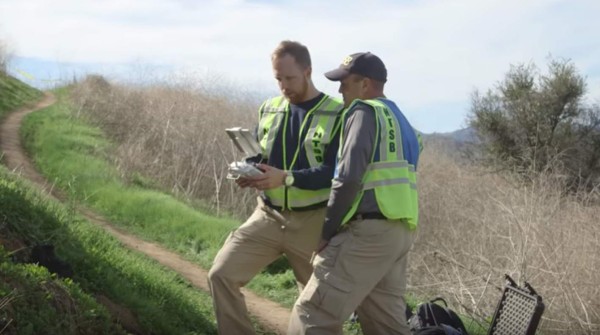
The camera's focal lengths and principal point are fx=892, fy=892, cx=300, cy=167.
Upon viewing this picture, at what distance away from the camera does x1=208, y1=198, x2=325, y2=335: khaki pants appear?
5359 mm

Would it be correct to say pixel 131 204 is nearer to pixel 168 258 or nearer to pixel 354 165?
pixel 168 258

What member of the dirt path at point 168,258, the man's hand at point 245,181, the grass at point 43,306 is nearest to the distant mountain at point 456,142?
the dirt path at point 168,258

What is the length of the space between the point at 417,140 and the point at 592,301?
4.86m

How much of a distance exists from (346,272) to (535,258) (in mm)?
5362

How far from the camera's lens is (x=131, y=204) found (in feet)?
44.5

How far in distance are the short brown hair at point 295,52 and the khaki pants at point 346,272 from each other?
46.4 inches

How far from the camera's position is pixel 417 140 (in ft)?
16.5

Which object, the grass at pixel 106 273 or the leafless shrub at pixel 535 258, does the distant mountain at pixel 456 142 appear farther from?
the grass at pixel 106 273

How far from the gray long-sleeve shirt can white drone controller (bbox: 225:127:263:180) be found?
27.2 inches

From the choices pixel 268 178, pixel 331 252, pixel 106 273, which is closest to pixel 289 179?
pixel 268 178

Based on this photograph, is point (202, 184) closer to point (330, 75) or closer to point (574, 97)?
point (330, 75)

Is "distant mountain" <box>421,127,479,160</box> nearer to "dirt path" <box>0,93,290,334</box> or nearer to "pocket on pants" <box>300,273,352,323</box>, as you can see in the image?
"dirt path" <box>0,93,290,334</box>

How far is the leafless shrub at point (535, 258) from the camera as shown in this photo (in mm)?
8984

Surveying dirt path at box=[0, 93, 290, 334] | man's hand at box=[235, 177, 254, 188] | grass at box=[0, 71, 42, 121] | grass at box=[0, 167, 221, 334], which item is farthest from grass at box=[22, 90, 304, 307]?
grass at box=[0, 71, 42, 121]
